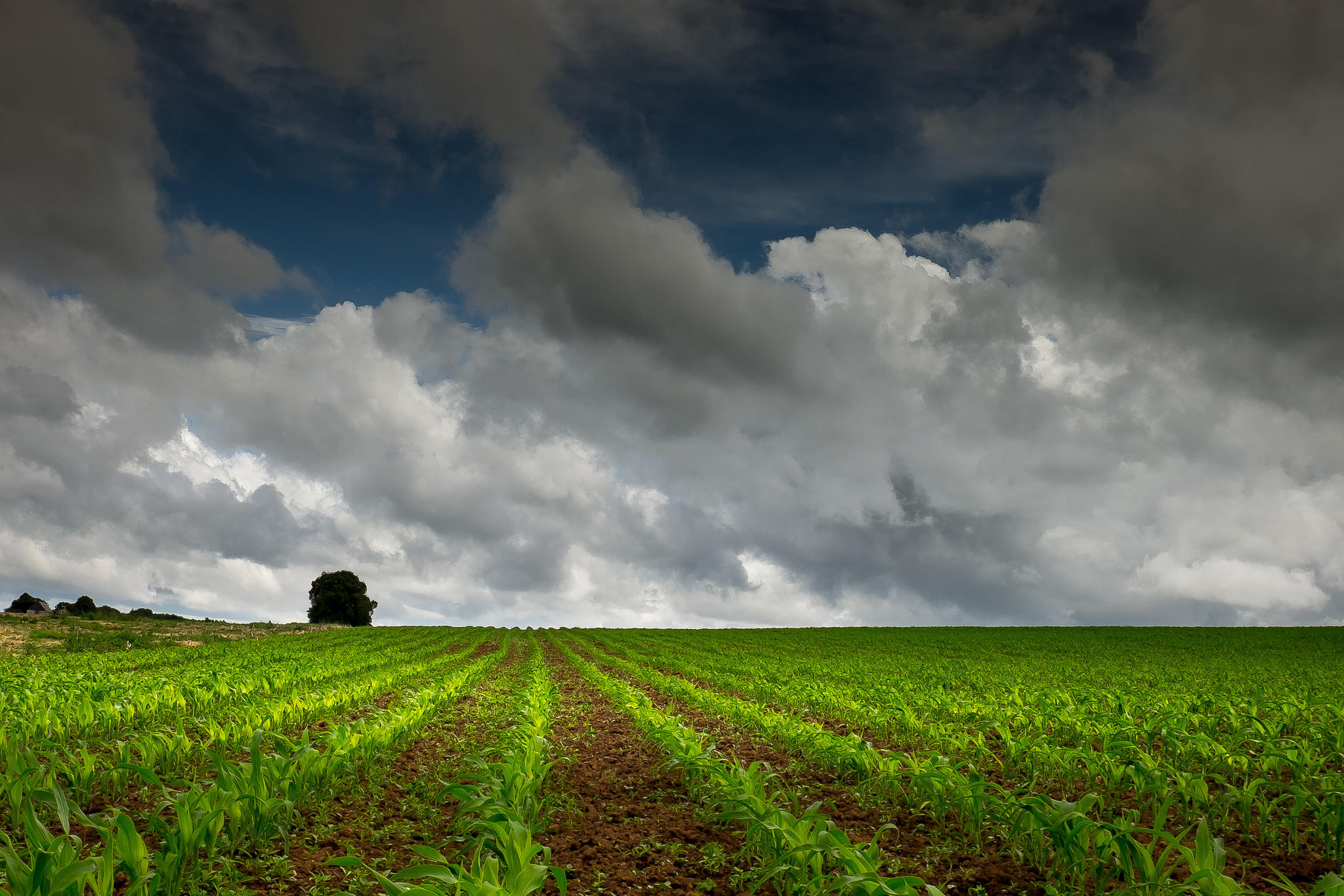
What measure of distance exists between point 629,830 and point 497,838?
2359 mm

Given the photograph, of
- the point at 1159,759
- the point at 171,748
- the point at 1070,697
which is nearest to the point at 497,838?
the point at 171,748

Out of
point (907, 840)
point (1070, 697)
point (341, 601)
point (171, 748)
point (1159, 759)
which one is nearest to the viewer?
point (907, 840)

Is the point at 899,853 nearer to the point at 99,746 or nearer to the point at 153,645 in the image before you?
the point at 99,746

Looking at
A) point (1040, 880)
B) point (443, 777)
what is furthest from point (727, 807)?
point (443, 777)

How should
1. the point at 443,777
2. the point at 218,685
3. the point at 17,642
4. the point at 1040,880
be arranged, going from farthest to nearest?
the point at 17,642 < the point at 218,685 < the point at 443,777 < the point at 1040,880

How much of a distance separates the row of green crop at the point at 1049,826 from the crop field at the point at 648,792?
0.04 metres

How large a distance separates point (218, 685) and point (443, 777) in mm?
8537

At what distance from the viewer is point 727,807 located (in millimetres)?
6734

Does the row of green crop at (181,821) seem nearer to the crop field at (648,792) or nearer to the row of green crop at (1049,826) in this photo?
the crop field at (648,792)

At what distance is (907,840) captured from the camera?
6.89 meters

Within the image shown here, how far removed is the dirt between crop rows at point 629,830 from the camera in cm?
589

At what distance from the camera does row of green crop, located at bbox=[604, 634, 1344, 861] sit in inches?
266

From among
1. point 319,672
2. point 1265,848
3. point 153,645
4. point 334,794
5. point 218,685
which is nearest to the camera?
point 1265,848

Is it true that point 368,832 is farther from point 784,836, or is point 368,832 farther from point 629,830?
point 784,836
